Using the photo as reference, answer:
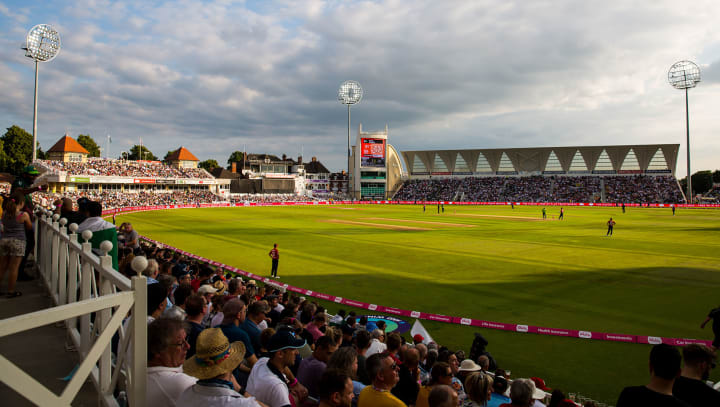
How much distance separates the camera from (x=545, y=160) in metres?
106

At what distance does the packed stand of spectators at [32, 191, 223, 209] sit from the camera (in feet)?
226

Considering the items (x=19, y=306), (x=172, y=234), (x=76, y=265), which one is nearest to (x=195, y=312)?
(x=76, y=265)

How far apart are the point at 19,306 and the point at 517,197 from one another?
103 metres

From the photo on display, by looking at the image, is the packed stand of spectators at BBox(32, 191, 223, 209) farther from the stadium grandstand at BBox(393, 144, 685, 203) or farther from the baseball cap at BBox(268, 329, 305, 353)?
the baseball cap at BBox(268, 329, 305, 353)

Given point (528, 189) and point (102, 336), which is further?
point (528, 189)

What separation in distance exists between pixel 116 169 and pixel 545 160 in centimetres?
10199

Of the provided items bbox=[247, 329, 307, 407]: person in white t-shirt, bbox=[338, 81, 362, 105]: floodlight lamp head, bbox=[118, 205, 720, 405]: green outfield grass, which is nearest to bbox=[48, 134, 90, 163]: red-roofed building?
bbox=[338, 81, 362, 105]: floodlight lamp head

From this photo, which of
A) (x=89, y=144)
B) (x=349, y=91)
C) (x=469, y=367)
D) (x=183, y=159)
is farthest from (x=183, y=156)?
(x=469, y=367)

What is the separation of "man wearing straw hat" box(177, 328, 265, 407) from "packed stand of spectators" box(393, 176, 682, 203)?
10014 cm

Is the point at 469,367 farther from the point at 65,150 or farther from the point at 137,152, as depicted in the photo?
the point at 137,152

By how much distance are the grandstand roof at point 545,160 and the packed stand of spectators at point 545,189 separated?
331 cm

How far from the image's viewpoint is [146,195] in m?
84.9

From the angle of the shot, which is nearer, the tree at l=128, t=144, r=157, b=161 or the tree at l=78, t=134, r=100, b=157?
the tree at l=78, t=134, r=100, b=157

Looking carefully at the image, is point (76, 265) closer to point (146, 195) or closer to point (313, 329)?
point (313, 329)
